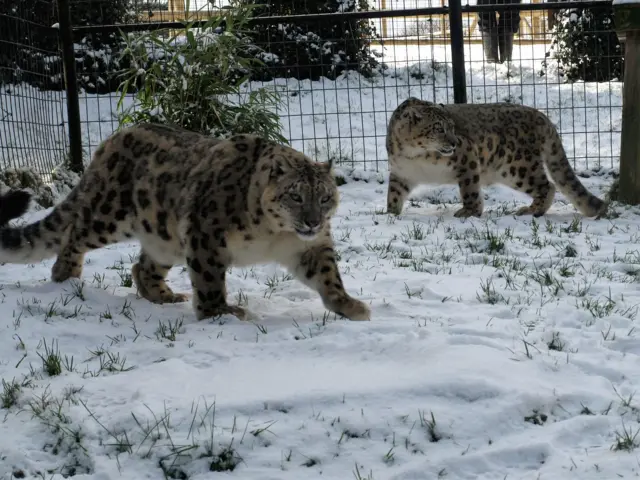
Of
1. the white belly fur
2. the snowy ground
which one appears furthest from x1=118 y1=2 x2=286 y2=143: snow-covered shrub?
the snowy ground

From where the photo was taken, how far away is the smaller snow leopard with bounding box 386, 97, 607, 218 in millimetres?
8953

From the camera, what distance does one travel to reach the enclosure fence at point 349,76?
1073cm

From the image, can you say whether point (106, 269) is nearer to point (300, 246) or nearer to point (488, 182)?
point (300, 246)

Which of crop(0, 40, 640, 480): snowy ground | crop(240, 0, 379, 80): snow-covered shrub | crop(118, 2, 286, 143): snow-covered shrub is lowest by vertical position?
crop(0, 40, 640, 480): snowy ground

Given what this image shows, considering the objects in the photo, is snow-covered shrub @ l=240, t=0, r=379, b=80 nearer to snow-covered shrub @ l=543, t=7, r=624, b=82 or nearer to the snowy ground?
snow-covered shrub @ l=543, t=7, r=624, b=82

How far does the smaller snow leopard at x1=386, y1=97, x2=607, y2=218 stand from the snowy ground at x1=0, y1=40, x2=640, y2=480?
2590 millimetres

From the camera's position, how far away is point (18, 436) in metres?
3.52

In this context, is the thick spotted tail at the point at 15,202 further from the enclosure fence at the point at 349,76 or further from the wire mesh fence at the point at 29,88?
the enclosure fence at the point at 349,76

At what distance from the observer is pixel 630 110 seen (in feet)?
29.3

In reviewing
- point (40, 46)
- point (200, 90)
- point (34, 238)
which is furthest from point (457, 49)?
point (34, 238)

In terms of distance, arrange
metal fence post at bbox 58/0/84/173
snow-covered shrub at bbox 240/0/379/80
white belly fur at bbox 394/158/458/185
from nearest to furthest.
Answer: white belly fur at bbox 394/158/458/185 < metal fence post at bbox 58/0/84/173 < snow-covered shrub at bbox 240/0/379/80

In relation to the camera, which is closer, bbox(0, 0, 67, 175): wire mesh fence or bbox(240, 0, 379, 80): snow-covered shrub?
bbox(0, 0, 67, 175): wire mesh fence

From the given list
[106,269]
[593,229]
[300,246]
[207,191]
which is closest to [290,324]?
[300,246]

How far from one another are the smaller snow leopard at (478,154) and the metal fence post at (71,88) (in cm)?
371
